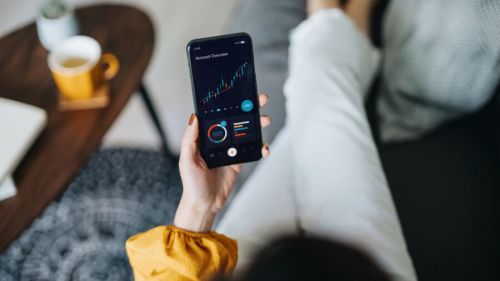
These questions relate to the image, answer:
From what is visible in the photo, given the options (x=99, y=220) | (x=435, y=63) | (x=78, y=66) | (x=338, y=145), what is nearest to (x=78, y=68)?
(x=78, y=66)

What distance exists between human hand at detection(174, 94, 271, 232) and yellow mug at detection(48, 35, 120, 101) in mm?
317

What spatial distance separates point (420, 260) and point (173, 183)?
1.67 ft

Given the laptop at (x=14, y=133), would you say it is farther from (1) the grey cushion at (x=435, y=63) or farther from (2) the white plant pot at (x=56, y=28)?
(1) the grey cushion at (x=435, y=63)

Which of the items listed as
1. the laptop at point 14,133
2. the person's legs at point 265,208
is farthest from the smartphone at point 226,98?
the laptop at point 14,133

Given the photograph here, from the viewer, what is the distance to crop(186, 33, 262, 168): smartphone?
0.53 m

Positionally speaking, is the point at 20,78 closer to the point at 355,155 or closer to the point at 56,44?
the point at 56,44

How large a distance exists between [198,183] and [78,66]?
0.38 metres

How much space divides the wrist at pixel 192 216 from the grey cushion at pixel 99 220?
279 mm

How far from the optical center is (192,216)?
0.62m

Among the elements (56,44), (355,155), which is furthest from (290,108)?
(56,44)

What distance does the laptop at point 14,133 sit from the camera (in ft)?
2.43

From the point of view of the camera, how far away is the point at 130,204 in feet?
3.16

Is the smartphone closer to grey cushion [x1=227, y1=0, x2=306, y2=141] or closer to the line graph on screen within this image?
the line graph on screen

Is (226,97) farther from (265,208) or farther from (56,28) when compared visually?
(56,28)
